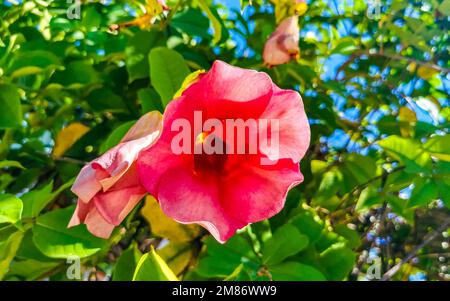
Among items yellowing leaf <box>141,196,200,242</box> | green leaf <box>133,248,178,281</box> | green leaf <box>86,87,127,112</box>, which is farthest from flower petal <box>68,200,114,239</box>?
green leaf <box>86,87,127,112</box>

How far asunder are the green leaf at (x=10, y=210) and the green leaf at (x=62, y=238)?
0.23ft

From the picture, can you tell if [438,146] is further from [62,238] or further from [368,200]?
[62,238]

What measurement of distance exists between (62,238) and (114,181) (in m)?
0.19

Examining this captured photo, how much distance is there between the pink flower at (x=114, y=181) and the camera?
481 millimetres

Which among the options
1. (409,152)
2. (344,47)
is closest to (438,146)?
(409,152)

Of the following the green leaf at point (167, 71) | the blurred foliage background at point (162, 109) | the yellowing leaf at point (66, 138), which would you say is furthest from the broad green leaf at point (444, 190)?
the yellowing leaf at point (66, 138)

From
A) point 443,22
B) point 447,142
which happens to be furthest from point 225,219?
point 443,22

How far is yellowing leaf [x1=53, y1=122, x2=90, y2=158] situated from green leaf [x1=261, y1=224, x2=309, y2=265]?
1.55ft

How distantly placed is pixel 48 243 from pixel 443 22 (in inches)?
41.9

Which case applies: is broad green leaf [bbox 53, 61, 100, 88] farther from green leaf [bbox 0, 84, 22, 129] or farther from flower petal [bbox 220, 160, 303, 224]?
flower petal [bbox 220, 160, 303, 224]

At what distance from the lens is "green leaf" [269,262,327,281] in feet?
2.27

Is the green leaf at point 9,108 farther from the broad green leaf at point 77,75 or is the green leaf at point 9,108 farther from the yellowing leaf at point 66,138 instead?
the yellowing leaf at point 66,138
